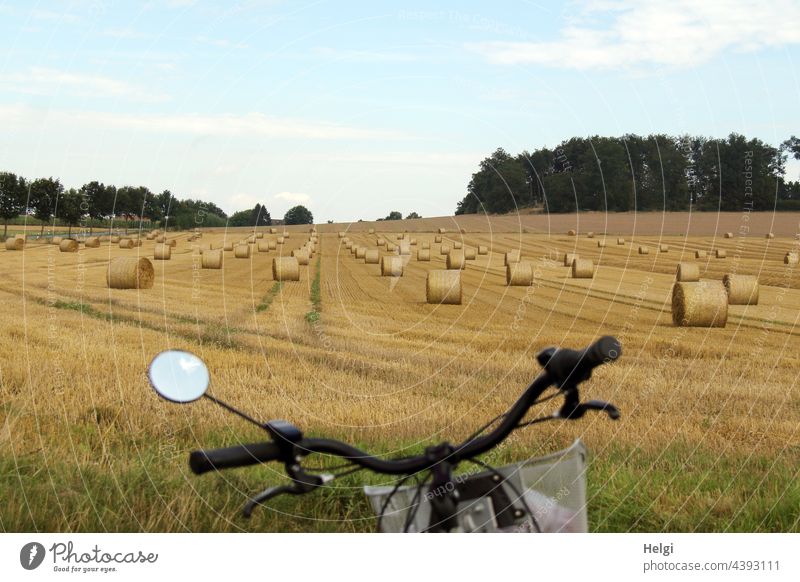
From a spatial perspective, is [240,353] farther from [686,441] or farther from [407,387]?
[686,441]

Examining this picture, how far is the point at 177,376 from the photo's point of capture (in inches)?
104

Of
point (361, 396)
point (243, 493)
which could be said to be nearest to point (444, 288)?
point (361, 396)

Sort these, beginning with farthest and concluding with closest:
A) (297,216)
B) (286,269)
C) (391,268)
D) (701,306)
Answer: (391,268) < (286,269) < (701,306) < (297,216)

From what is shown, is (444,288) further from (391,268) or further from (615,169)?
(615,169)

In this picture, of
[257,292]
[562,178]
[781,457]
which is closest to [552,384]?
[781,457]

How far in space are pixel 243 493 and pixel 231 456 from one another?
2.47 m

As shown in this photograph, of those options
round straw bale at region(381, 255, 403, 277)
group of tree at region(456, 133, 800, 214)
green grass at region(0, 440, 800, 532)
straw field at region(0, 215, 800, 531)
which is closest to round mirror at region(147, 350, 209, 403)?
green grass at region(0, 440, 800, 532)

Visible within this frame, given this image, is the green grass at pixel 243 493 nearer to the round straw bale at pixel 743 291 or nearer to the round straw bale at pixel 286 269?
the round straw bale at pixel 743 291

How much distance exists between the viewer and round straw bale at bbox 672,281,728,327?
18047 mm

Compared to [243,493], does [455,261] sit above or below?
above

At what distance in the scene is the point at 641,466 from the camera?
6.30m

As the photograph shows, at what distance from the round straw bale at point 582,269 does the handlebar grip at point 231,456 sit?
29.8 meters

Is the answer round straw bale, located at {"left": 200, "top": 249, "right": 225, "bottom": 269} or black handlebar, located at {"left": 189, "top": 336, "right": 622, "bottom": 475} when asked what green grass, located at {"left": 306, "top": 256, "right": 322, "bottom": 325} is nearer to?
round straw bale, located at {"left": 200, "top": 249, "right": 225, "bottom": 269}

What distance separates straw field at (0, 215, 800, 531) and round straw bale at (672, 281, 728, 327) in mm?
557
